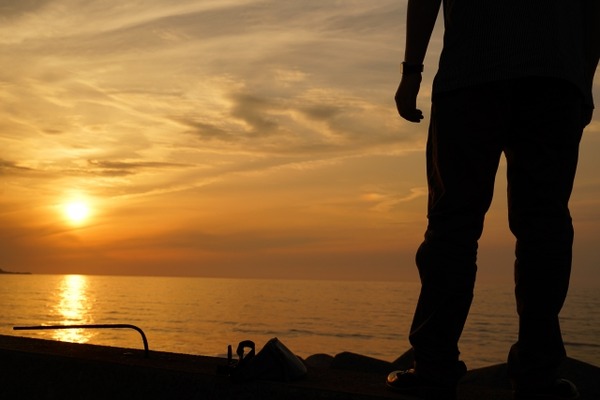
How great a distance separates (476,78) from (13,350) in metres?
2.59

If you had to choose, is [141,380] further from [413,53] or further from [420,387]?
[413,53]

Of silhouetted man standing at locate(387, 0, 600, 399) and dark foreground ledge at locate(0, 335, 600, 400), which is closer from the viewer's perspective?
silhouetted man standing at locate(387, 0, 600, 399)

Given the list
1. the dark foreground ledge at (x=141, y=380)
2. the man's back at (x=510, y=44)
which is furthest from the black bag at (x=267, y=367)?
the man's back at (x=510, y=44)

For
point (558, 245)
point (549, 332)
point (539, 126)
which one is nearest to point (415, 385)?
point (549, 332)

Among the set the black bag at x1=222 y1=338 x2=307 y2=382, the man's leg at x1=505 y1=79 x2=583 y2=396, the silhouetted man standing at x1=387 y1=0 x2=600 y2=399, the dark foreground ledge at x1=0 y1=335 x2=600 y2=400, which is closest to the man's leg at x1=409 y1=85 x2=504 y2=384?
the silhouetted man standing at x1=387 y1=0 x2=600 y2=399

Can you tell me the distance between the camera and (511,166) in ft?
8.48

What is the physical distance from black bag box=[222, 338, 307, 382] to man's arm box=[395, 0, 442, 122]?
1.14m

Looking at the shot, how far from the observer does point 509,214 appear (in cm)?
259

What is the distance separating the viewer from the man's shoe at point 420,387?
8.11 feet

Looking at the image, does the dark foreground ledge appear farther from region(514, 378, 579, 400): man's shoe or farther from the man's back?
the man's back

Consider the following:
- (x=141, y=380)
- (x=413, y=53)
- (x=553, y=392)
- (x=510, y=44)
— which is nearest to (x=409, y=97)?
(x=413, y=53)

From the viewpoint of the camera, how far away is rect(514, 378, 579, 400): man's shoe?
250 centimetres

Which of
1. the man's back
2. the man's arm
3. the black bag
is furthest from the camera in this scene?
the black bag

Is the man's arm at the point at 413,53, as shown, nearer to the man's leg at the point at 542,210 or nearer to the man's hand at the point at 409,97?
the man's hand at the point at 409,97
